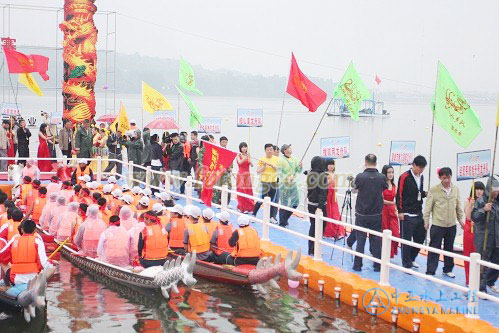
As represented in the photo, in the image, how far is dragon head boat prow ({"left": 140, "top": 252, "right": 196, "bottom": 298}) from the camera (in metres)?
11.8

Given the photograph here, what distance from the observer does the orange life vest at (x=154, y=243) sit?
12867mm

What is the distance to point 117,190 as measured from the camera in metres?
16.5

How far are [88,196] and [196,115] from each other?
4.97 metres

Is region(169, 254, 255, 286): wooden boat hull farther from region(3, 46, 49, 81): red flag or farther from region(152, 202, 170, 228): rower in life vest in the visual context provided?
region(3, 46, 49, 81): red flag

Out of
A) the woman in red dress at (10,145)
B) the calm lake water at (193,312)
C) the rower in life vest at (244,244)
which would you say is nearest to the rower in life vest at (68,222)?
the calm lake water at (193,312)

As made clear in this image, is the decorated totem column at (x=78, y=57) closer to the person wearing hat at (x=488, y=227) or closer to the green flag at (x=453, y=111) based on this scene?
the green flag at (x=453, y=111)

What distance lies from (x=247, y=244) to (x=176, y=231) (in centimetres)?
173

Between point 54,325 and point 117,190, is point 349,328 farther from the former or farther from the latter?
point 117,190

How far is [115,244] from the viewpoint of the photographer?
13.4 meters

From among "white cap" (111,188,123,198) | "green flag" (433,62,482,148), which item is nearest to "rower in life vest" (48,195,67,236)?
"white cap" (111,188,123,198)

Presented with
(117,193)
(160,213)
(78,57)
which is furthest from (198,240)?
(78,57)

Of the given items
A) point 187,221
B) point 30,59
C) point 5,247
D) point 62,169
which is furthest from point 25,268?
point 30,59

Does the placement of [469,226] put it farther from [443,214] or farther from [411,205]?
[411,205]

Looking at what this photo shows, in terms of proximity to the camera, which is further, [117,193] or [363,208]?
[117,193]
